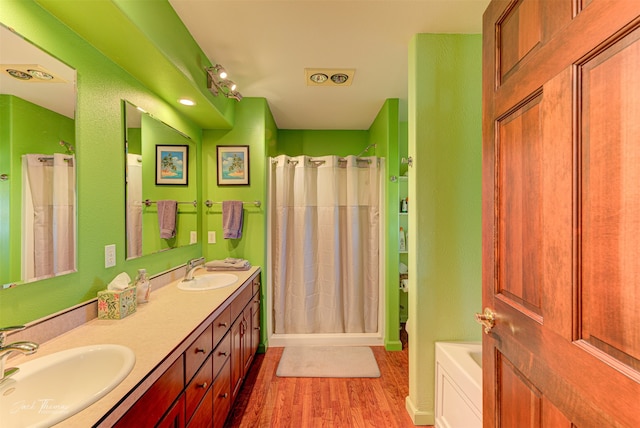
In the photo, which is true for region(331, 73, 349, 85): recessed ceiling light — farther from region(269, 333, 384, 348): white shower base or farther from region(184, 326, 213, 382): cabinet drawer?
region(269, 333, 384, 348): white shower base

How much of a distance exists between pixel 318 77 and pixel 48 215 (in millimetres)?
1898

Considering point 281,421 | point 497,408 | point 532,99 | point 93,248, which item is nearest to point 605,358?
point 497,408

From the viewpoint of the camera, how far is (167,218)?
1.97 m

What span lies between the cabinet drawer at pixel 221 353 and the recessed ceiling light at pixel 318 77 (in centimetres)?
201

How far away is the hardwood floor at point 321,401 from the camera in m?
1.66

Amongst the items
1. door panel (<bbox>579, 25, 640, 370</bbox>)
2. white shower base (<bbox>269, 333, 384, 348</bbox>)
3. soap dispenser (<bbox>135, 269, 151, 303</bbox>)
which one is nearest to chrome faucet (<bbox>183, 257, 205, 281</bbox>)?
soap dispenser (<bbox>135, 269, 151, 303</bbox>)

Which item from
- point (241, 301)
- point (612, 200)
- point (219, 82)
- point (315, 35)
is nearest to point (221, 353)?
point (241, 301)

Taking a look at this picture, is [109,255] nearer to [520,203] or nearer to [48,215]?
[48,215]

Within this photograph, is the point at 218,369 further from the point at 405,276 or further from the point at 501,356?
the point at 405,276

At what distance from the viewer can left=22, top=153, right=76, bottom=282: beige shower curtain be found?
98 centimetres

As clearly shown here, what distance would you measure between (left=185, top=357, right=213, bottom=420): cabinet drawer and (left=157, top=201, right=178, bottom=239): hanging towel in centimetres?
105

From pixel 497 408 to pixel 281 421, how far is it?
4.43 ft

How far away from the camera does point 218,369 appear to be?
1403 millimetres

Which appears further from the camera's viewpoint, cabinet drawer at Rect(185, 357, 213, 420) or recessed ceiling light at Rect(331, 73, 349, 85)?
recessed ceiling light at Rect(331, 73, 349, 85)
